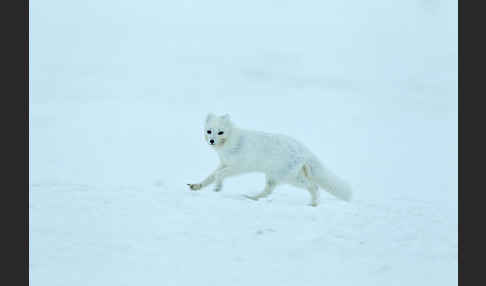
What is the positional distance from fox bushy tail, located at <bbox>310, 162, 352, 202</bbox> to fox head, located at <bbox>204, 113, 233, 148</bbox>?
1146 mm

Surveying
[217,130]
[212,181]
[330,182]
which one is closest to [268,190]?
[212,181]

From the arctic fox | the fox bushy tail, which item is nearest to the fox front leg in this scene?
the arctic fox

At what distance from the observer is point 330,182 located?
23.4 ft

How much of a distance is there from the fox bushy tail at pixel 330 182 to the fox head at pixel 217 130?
45.1 inches

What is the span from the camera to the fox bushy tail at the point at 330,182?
706 centimetres

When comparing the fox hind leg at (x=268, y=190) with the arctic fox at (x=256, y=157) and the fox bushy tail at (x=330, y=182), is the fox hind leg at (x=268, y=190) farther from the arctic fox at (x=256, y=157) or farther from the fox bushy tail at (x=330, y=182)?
the fox bushy tail at (x=330, y=182)

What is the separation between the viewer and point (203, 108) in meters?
16.3

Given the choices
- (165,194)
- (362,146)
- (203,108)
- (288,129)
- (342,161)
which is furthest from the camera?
(203,108)

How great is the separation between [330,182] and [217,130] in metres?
1.59

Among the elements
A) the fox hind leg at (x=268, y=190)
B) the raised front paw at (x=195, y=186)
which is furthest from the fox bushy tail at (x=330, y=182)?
the raised front paw at (x=195, y=186)

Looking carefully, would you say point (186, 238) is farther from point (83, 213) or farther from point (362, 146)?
point (362, 146)

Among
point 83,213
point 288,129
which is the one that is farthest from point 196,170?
point 83,213

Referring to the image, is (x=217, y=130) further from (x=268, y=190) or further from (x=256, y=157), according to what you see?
(x=268, y=190)

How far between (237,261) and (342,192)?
2.49 meters
